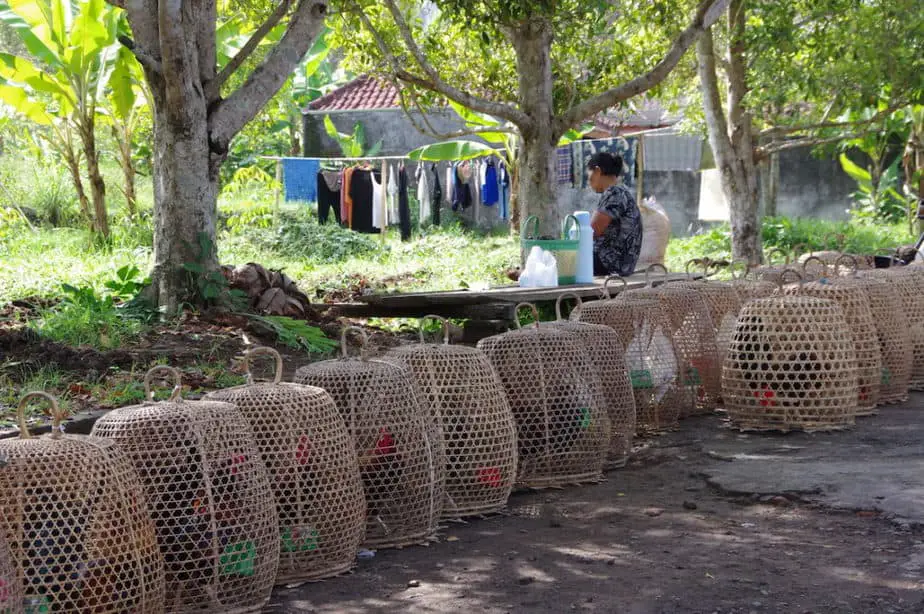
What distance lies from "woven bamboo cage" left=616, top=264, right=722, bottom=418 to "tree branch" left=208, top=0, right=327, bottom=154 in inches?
120

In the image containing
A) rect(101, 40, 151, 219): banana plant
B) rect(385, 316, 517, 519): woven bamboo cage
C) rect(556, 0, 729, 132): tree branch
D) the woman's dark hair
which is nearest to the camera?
rect(385, 316, 517, 519): woven bamboo cage

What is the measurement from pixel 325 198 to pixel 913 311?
39.8ft

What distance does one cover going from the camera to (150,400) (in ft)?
11.7

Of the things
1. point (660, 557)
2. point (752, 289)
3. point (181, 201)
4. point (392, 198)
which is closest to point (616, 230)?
point (752, 289)

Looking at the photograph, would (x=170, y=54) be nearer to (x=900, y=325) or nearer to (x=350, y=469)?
(x=350, y=469)

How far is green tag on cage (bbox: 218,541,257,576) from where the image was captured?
10.9ft

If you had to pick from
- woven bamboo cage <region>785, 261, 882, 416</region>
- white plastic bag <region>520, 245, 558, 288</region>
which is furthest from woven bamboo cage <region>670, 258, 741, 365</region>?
white plastic bag <region>520, 245, 558, 288</region>

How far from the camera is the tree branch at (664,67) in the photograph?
899 cm

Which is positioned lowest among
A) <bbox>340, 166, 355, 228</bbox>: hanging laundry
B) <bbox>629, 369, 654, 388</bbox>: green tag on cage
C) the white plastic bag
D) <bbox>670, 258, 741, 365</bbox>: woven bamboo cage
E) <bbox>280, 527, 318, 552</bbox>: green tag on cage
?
<bbox>280, 527, 318, 552</bbox>: green tag on cage

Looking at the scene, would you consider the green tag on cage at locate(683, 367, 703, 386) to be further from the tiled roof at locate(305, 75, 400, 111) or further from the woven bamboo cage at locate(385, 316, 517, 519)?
the tiled roof at locate(305, 75, 400, 111)

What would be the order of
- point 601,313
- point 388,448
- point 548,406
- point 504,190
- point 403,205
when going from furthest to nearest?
point 504,190 < point 403,205 < point 601,313 < point 548,406 < point 388,448

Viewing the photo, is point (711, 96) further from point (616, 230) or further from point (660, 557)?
point (660, 557)

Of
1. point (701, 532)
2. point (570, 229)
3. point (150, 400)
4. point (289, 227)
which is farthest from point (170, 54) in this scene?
point (289, 227)

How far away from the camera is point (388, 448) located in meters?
4.05
